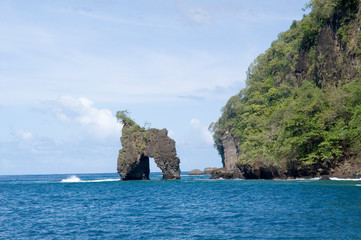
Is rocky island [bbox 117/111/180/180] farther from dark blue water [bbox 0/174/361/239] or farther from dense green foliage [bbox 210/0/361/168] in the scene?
dark blue water [bbox 0/174/361/239]

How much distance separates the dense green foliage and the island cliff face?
1540 cm

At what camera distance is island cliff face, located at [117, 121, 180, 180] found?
89.0m

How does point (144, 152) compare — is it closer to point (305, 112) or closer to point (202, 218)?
point (305, 112)

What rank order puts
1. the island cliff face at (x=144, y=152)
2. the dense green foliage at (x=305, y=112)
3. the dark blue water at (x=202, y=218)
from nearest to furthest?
the dark blue water at (x=202, y=218), the dense green foliage at (x=305, y=112), the island cliff face at (x=144, y=152)

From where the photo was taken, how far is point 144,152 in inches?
3521

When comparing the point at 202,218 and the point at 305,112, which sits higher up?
the point at 305,112

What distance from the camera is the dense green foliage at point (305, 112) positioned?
6294 cm

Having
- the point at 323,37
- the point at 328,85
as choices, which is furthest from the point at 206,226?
the point at 323,37

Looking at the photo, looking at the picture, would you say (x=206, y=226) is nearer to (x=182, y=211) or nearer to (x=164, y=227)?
(x=164, y=227)

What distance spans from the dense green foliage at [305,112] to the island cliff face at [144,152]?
15.4 metres

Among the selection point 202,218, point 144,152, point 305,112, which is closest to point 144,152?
point 144,152

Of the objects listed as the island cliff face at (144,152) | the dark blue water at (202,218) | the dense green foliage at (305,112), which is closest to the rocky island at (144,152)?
the island cliff face at (144,152)

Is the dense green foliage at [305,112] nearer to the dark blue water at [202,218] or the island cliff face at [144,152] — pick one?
the island cliff face at [144,152]

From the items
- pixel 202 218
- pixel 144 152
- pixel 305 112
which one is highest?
pixel 305 112
